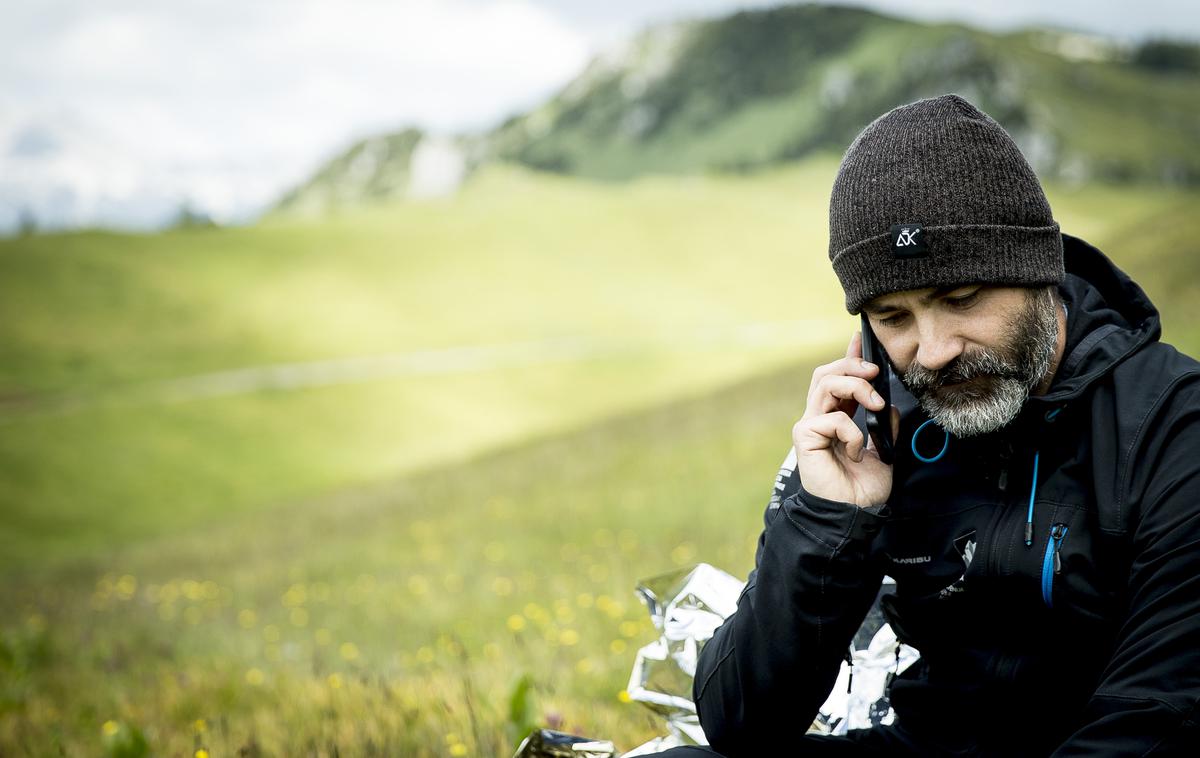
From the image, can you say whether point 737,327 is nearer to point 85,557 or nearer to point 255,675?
point 85,557

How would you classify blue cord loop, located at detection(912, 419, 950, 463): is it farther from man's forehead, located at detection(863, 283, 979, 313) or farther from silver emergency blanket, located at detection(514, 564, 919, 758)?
silver emergency blanket, located at detection(514, 564, 919, 758)

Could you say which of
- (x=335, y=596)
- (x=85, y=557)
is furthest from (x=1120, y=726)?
(x=85, y=557)

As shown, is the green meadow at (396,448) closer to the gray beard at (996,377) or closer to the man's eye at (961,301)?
the gray beard at (996,377)

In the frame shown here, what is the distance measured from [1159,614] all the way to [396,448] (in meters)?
48.0

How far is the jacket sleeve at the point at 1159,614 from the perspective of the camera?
2125 mm

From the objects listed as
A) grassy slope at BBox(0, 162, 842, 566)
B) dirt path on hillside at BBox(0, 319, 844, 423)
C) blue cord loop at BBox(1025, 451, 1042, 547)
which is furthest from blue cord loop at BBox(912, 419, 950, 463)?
dirt path on hillside at BBox(0, 319, 844, 423)

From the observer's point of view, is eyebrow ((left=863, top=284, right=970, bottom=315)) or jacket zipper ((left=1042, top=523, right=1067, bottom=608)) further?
eyebrow ((left=863, top=284, right=970, bottom=315))

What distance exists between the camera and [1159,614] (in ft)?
7.15

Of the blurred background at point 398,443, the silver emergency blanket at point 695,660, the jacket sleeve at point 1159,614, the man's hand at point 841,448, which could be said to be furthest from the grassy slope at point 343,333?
the jacket sleeve at point 1159,614

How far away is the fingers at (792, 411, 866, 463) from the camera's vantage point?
272cm

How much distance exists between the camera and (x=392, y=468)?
150 feet

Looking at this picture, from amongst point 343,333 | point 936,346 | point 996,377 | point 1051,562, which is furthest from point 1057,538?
point 343,333

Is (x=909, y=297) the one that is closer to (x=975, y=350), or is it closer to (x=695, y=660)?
(x=975, y=350)

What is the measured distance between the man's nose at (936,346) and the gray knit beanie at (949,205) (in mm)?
130
